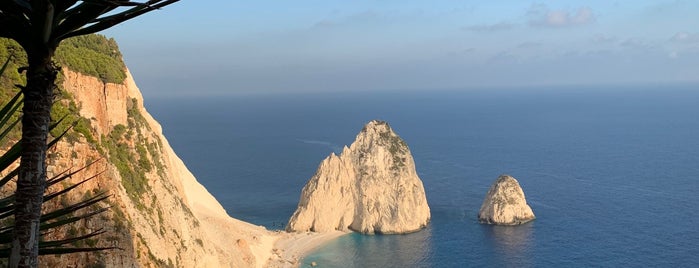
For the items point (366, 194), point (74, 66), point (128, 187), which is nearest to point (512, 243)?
point (366, 194)

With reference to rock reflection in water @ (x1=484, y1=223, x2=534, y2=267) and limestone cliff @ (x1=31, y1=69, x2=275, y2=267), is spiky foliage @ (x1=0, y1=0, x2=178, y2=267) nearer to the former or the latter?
limestone cliff @ (x1=31, y1=69, x2=275, y2=267)

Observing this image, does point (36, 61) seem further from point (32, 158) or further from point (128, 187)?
point (128, 187)

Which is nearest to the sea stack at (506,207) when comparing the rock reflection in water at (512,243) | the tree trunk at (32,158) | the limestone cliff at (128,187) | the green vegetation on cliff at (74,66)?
the rock reflection in water at (512,243)

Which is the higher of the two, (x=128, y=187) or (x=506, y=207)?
(x=128, y=187)

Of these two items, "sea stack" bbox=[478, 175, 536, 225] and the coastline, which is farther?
"sea stack" bbox=[478, 175, 536, 225]

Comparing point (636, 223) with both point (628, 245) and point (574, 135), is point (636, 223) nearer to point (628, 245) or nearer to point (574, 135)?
point (628, 245)

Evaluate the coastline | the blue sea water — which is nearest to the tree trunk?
the coastline
